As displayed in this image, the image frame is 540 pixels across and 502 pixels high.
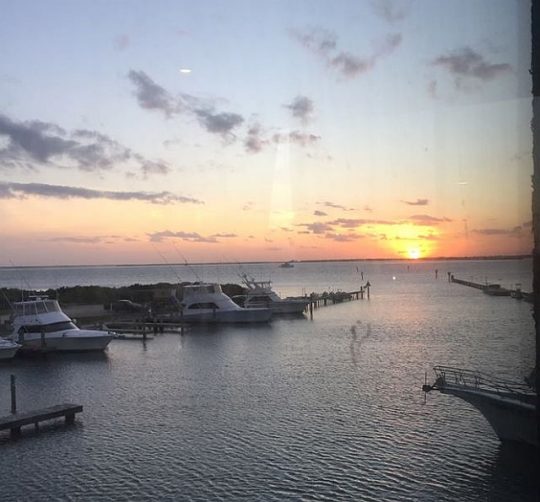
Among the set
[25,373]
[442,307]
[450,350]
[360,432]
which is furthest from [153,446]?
[442,307]

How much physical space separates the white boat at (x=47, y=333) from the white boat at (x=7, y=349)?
125cm

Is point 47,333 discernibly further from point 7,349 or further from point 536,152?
point 536,152

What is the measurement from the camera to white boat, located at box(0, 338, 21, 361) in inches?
948

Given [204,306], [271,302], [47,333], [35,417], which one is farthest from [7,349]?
[271,302]

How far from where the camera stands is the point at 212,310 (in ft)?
128

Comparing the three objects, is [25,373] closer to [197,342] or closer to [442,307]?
[197,342]

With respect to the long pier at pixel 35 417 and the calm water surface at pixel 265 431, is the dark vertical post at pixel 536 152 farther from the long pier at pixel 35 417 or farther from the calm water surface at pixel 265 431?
the long pier at pixel 35 417

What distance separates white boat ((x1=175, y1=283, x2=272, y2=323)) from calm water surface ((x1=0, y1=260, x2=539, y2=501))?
12.4 metres

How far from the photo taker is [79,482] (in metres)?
10.6

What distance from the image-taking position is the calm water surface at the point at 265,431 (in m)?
10.2

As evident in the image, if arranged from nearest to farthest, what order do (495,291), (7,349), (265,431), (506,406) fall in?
(506,406)
(265,431)
(7,349)
(495,291)

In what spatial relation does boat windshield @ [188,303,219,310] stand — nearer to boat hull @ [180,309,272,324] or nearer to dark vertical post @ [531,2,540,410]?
boat hull @ [180,309,272,324]

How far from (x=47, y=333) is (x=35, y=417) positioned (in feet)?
45.0

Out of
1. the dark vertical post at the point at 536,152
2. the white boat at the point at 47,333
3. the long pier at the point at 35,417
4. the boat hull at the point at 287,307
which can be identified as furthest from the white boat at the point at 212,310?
the dark vertical post at the point at 536,152
